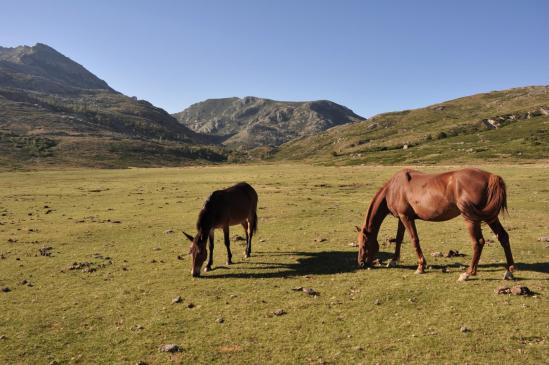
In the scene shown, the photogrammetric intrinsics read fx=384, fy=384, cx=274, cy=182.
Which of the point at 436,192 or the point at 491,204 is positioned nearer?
the point at 491,204

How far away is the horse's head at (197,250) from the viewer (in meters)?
13.6

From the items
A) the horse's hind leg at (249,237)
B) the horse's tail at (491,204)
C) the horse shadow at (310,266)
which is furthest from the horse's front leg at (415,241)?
the horse's hind leg at (249,237)

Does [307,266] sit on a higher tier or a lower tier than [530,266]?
lower

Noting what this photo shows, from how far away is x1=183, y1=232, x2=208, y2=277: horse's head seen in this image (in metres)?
13.6

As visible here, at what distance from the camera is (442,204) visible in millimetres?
12383

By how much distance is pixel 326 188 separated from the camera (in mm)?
47469

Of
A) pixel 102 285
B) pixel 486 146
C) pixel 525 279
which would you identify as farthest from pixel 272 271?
pixel 486 146

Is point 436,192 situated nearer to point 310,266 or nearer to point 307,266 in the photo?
point 310,266

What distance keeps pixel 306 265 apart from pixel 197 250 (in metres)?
4.29

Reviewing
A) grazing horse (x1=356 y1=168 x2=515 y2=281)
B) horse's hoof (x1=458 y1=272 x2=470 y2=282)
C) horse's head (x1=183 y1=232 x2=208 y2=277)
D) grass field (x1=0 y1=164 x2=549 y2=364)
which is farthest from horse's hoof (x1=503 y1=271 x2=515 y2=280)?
horse's head (x1=183 y1=232 x2=208 y2=277)

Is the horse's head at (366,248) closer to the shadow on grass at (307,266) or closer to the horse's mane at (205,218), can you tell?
the shadow on grass at (307,266)

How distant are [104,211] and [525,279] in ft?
97.1

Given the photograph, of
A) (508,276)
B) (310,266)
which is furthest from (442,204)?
(310,266)

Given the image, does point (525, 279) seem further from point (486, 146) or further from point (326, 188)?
point (486, 146)
